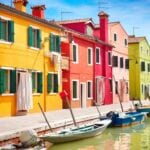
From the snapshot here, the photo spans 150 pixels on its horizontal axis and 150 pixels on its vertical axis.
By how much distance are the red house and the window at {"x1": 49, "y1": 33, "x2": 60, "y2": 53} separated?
151 cm

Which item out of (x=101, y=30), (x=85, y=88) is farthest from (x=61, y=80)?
(x=101, y=30)

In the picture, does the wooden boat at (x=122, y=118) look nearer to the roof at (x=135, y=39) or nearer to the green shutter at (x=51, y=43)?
the green shutter at (x=51, y=43)

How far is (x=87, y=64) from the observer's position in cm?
3622

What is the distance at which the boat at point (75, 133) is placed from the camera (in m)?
18.2

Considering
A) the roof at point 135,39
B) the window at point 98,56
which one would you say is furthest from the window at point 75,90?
the roof at point 135,39

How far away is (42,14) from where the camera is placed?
32781mm

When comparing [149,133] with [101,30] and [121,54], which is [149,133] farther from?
Result: [121,54]

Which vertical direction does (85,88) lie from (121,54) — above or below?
below

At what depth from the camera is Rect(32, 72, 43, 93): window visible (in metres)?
27.0

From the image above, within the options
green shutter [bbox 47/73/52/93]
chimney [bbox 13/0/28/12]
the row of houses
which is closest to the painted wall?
the row of houses

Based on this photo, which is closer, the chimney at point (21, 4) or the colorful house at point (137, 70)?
the chimney at point (21, 4)

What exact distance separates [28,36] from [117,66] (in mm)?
19506

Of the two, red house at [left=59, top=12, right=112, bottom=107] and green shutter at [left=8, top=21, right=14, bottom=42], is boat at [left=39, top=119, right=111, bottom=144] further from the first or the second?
red house at [left=59, top=12, right=112, bottom=107]

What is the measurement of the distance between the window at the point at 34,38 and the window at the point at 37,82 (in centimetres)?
176
